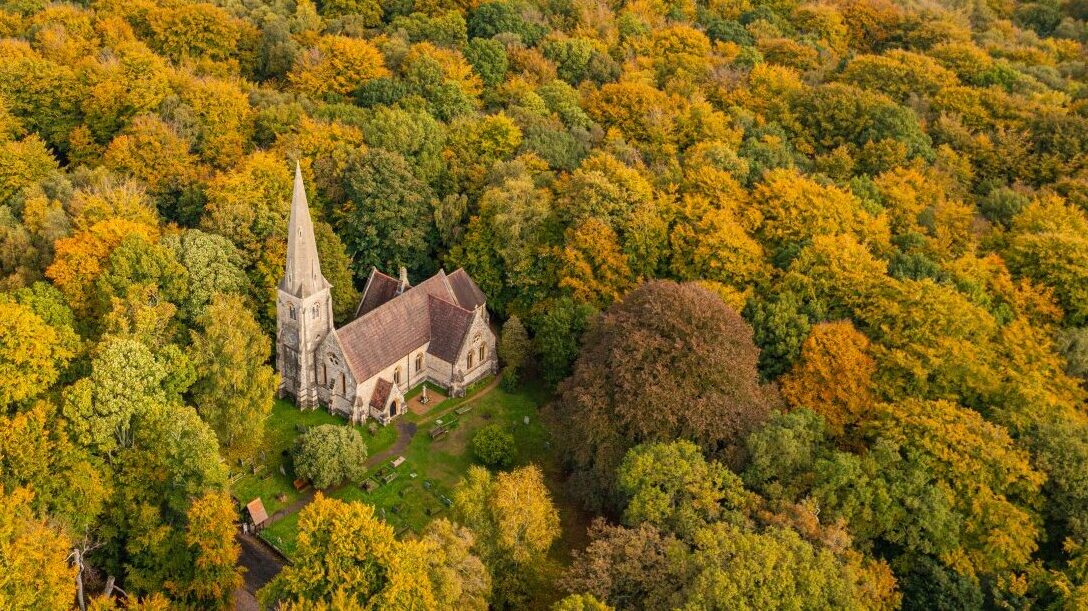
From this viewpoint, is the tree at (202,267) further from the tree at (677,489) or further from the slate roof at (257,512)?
the tree at (677,489)

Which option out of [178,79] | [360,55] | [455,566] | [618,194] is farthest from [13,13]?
[455,566]

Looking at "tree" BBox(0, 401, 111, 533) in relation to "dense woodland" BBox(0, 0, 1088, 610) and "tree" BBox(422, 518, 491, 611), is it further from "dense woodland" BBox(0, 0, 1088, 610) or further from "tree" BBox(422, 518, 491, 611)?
"tree" BBox(422, 518, 491, 611)

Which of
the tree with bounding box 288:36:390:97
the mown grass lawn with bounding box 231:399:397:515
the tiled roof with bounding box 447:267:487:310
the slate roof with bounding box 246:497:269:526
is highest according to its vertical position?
the tree with bounding box 288:36:390:97

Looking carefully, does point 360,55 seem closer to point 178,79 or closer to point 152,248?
point 178,79

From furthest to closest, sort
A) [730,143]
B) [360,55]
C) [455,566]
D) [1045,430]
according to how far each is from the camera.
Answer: [360,55] → [730,143] → [1045,430] → [455,566]

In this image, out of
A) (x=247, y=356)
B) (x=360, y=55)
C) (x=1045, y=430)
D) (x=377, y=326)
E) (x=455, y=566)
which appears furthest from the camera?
(x=360, y=55)

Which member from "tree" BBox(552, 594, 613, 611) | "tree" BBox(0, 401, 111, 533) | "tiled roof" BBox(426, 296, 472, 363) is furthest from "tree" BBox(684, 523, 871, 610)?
"tree" BBox(0, 401, 111, 533)
